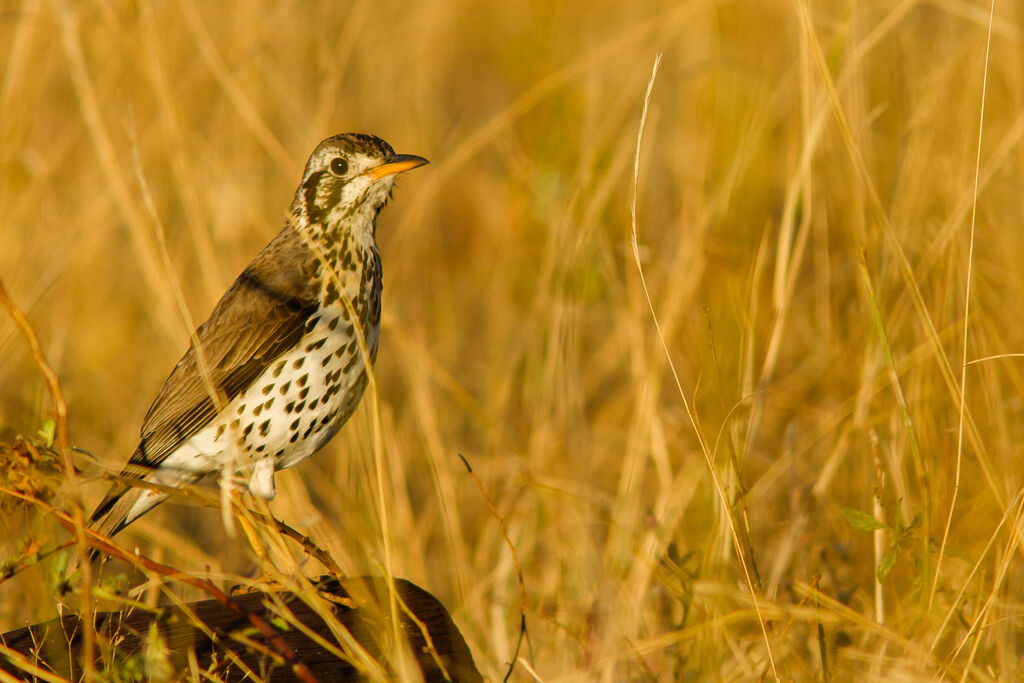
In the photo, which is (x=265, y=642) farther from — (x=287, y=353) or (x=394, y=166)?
(x=394, y=166)

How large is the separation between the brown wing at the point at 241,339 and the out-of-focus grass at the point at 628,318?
35 centimetres

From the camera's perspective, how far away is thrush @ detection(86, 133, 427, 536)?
366 centimetres

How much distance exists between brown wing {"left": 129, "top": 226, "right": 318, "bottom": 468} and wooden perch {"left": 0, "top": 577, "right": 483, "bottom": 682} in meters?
0.82

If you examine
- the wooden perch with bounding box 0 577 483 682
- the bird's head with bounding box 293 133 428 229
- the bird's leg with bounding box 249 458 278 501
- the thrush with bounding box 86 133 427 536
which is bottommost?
the wooden perch with bounding box 0 577 483 682

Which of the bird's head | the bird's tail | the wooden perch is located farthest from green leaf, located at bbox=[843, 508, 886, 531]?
the bird's tail

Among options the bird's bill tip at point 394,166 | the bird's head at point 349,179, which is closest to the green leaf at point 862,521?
the bird's bill tip at point 394,166

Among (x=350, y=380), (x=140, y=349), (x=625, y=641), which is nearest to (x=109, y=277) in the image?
(x=140, y=349)

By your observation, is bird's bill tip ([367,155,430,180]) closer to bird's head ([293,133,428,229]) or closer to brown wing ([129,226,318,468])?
bird's head ([293,133,428,229])

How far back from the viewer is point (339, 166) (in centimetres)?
400

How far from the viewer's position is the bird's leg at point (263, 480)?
379 centimetres

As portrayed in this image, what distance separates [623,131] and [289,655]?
4.49 metres

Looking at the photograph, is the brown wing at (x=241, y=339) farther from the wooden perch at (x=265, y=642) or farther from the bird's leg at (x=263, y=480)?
the wooden perch at (x=265, y=642)

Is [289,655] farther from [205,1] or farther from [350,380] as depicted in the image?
[205,1]

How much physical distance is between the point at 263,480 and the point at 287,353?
0.44m
